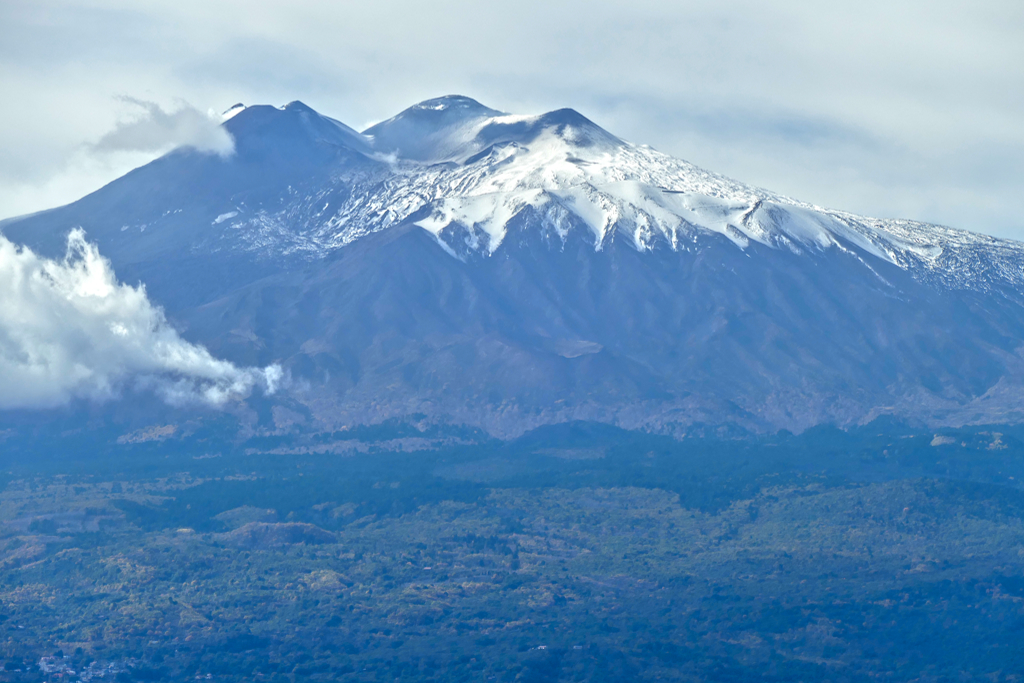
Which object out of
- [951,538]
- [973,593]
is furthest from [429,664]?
[951,538]

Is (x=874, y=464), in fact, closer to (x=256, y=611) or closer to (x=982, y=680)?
(x=982, y=680)

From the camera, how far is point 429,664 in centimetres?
11700

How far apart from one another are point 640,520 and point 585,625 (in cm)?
3346

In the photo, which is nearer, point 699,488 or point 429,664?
point 429,664

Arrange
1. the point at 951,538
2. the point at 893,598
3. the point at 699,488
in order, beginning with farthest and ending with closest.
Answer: the point at 699,488 < the point at 951,538 < the point at 893,598

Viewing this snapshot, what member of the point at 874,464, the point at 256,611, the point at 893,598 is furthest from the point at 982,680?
the point at 874,464

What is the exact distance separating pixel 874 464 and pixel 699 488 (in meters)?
25.8

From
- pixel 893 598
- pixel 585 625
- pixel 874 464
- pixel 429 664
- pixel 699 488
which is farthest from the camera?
pixel 874 464

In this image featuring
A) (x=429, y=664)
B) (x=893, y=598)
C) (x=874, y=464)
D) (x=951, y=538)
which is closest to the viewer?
A: (x=429, y=664)

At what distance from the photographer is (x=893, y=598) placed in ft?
446

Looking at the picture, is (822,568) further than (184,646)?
Yes

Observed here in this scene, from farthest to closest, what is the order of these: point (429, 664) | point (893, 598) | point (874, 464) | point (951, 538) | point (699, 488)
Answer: point (874, 464) < point (699, 488) < point (951, 538) < point (893, 598) < point (429, 664)

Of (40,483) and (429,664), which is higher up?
(40,483)

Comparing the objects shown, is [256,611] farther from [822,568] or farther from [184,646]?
[822,568]
